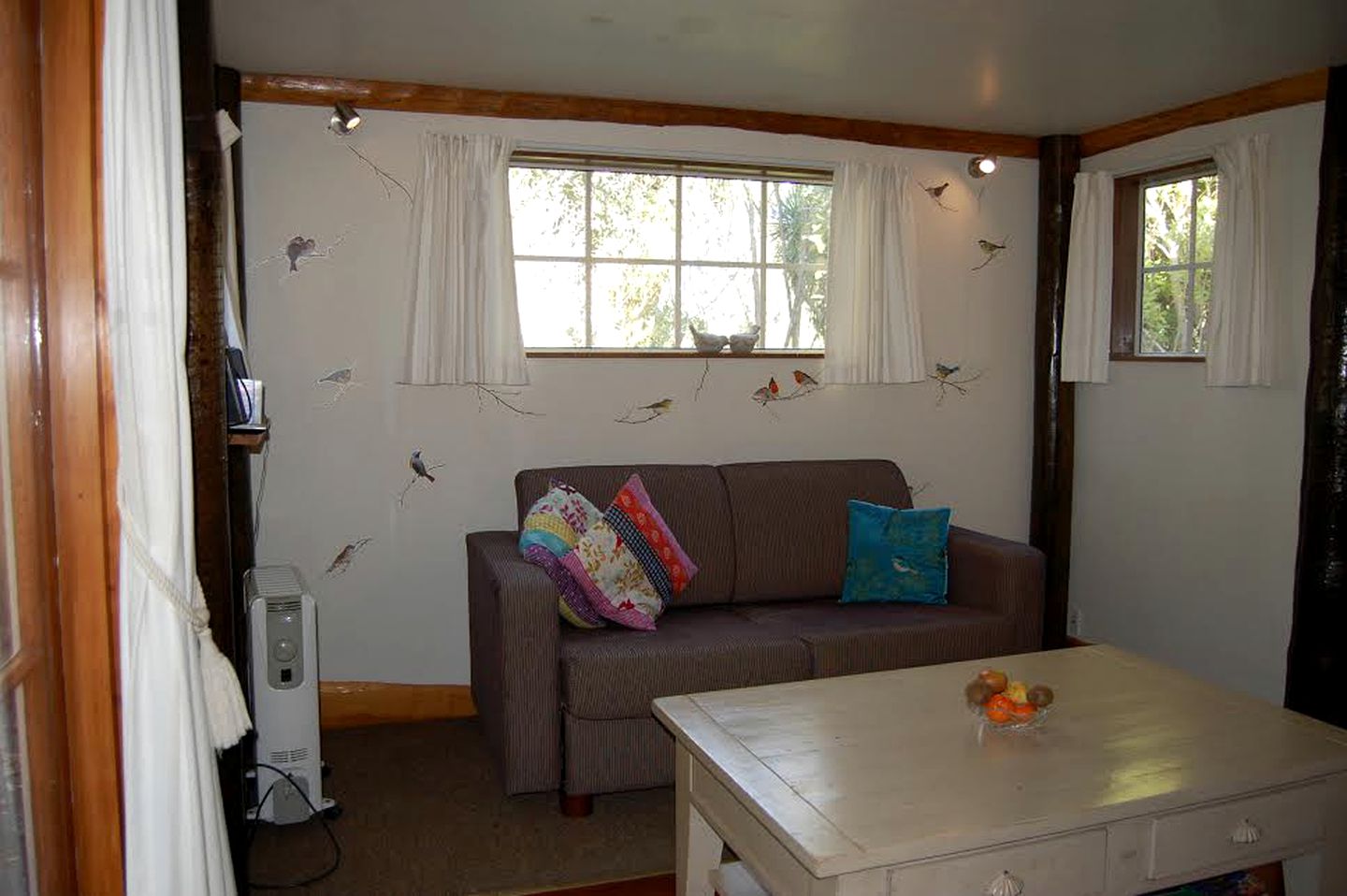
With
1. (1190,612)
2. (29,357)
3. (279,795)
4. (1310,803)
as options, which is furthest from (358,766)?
(1190,612)

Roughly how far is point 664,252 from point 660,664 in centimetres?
173

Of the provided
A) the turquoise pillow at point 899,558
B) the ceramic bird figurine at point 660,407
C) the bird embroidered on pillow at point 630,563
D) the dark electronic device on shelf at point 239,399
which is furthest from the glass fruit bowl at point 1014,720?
the ceramic bird figurine at point 660,407

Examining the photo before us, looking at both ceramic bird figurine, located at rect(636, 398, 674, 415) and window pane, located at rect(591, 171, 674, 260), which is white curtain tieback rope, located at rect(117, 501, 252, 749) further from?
window pane, located at rect(591, 171, 674, 260)

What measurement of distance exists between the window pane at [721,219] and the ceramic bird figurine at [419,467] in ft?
4.14

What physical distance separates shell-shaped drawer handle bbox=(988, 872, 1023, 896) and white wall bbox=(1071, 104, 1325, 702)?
234 cm

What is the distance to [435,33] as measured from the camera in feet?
10.0

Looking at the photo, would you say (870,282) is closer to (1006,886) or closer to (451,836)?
(451,836)

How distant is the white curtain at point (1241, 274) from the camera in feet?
11.8

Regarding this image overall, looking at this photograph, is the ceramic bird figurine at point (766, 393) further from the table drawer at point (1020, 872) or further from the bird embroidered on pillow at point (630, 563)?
the table drawer at point (1020, 872)

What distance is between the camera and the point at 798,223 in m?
4.20

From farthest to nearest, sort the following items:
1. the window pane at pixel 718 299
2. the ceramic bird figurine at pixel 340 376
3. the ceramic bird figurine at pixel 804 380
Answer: the ceramic bird figurine at pixel 804 380 < the window pane at pixel 718 299 < the ceramic bird figurine at pixel 340 376

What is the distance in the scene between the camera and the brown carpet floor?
2.60 meters

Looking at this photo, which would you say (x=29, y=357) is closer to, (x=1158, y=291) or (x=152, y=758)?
(x=152, y=758)

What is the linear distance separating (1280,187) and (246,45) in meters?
3.42
